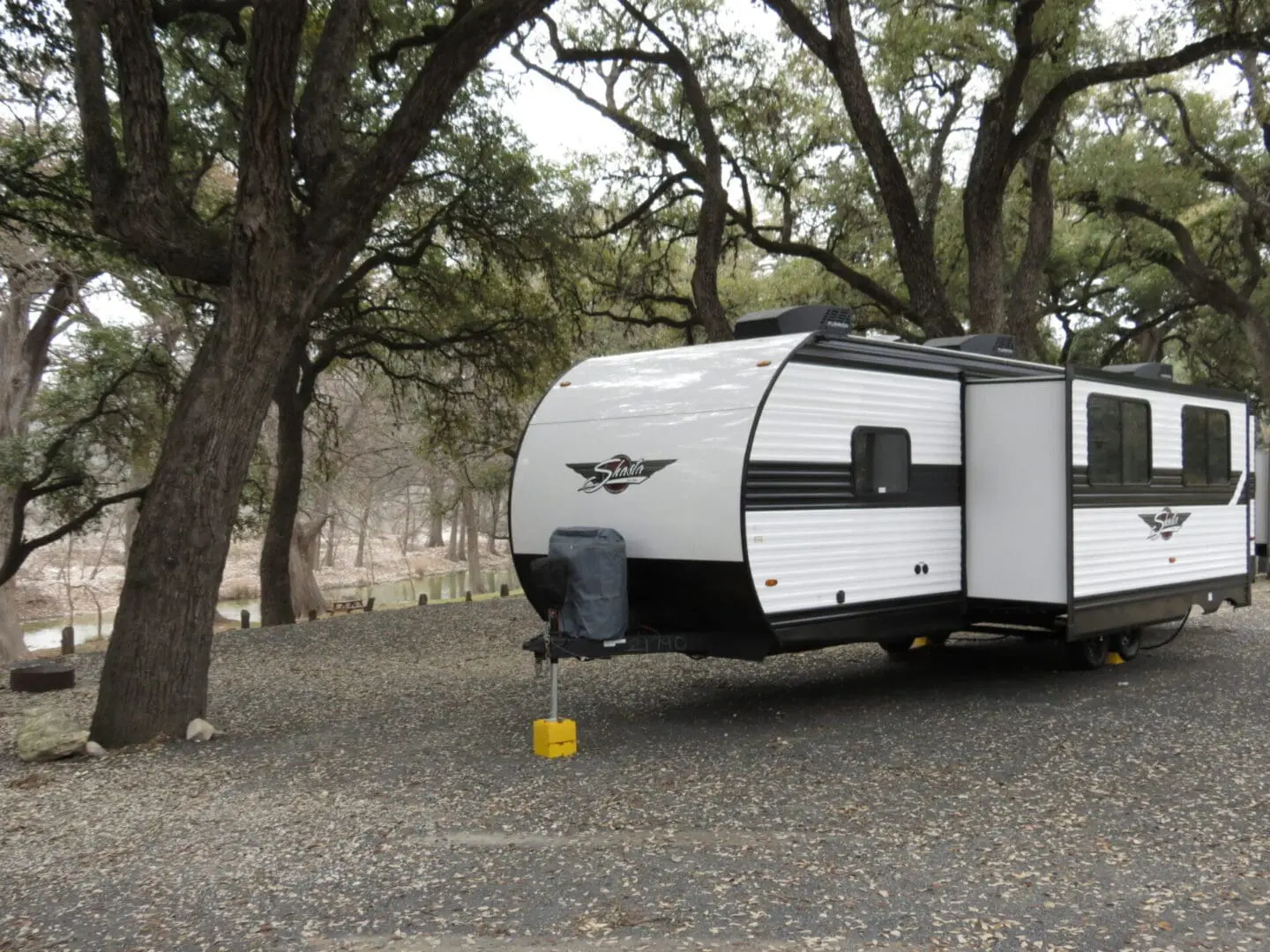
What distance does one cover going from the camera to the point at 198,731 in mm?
8156

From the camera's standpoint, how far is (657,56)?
50.4ft

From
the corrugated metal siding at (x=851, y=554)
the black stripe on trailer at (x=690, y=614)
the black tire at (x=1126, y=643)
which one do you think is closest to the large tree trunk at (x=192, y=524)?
the black stripe on trailer at (x=690, y=614)

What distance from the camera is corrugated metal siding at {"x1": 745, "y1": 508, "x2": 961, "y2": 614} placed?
7.73 metres

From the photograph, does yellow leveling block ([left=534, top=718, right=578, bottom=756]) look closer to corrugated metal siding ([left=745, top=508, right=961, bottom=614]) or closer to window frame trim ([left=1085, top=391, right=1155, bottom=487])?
corrugated metal siding ([left=745, top=508, right=961, bottom=614])

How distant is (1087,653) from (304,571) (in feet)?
67.7

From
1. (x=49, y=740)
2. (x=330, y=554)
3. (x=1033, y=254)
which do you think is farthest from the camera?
(x=330, y=554)

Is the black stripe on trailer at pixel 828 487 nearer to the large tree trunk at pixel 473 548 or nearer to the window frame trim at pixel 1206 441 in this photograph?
the window frame trim at pixel 1206 441

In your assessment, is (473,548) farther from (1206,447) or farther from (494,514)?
(1206,447)

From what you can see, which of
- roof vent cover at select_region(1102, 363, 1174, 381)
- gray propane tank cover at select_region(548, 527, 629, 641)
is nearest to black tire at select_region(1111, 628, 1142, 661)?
roof vent cover at select_region(1102, 363, 1174, 381)

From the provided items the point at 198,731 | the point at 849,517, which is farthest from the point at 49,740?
the point at 849,517

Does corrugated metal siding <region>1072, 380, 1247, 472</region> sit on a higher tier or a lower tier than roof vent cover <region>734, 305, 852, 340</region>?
lower

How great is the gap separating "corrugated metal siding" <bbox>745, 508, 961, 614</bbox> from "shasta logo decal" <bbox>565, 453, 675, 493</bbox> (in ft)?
2.95

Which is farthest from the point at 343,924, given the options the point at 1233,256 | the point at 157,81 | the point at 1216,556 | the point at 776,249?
the point at 1233,256

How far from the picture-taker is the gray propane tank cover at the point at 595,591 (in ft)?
25.3
